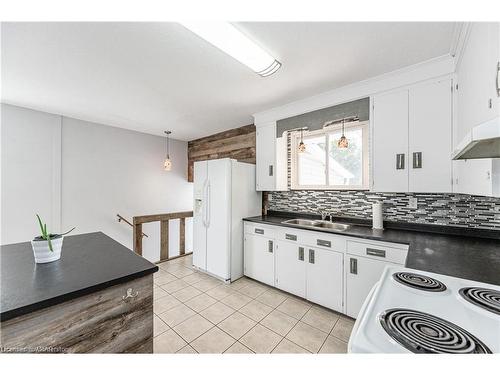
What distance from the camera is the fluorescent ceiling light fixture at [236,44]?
4.49 feet

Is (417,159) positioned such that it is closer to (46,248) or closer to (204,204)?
(204,204)

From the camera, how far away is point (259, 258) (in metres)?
2.90

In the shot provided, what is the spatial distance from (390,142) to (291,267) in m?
1.77

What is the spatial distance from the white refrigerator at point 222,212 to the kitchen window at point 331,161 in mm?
765

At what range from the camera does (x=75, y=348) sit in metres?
0.92

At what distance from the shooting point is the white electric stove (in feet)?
2.14

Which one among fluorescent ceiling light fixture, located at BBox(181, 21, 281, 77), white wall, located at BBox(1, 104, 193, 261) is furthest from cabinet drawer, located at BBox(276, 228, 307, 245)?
white wall, located at BBox(1, 104, 193, 261)

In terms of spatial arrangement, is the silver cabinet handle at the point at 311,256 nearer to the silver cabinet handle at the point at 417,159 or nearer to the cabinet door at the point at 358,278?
the cabinet door at the point at 358,278

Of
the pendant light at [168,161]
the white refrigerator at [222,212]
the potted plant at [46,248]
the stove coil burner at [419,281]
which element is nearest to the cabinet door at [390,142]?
the stove coil burner at [419,281]

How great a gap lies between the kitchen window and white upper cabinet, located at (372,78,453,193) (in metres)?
0.32
